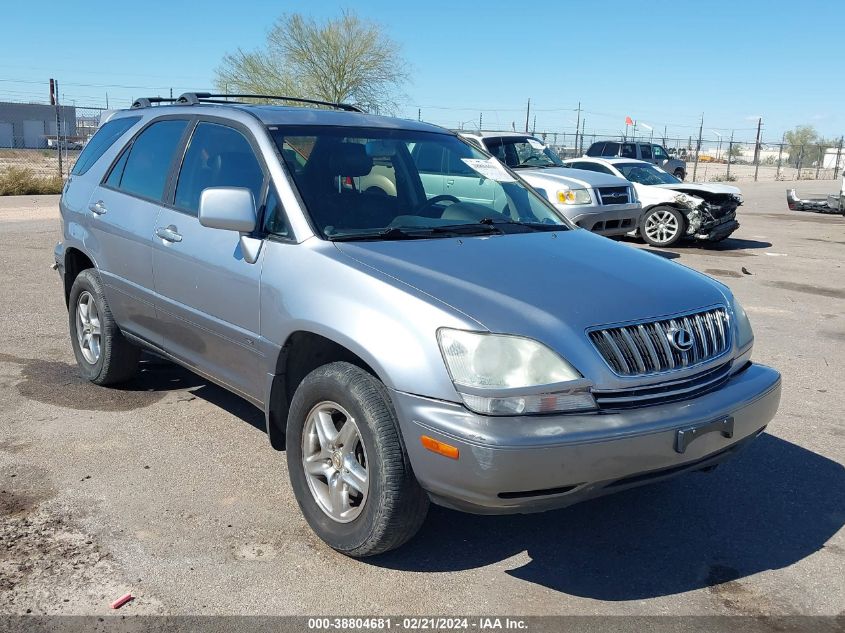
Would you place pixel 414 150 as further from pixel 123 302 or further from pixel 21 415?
pixel 21 415

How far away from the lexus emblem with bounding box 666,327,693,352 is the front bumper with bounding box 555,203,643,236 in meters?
8.06

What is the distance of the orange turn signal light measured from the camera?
9.57ft

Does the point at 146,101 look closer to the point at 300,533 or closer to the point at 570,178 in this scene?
the point at 300,533

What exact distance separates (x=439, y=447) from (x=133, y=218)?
2.77 metres

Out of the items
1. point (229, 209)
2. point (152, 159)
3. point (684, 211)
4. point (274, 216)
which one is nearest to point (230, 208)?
point (229, 209)

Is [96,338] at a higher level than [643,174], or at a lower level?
lower

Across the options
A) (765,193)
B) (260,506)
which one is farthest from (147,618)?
(765,193)

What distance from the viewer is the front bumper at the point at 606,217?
11430mm

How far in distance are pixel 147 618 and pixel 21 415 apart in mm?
2494

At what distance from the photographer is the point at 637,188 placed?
14.3m

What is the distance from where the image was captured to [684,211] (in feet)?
45.7

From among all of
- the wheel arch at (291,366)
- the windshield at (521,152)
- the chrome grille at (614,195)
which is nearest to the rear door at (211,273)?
the wheel arch at (291,366)

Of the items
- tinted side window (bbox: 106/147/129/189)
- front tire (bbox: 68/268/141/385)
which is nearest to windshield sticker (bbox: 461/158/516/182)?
tinted side window (bbox: 106/147/129/189)

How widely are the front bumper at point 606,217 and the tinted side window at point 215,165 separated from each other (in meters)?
7.34
